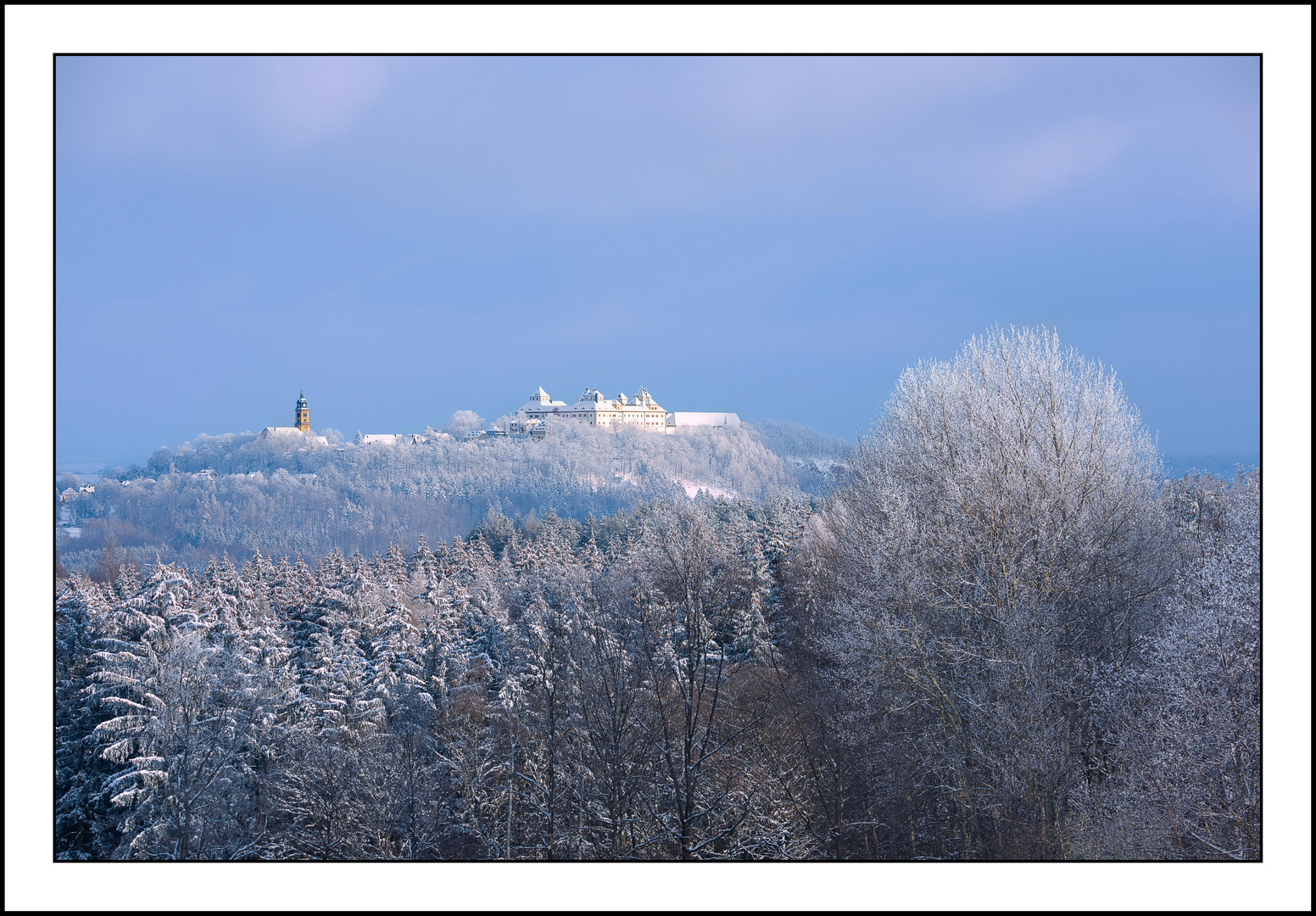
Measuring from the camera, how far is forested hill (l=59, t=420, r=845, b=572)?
43375 millimetres

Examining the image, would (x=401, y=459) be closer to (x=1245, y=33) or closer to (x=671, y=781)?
(x=671, y=781)

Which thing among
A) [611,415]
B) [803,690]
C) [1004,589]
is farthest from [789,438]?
[1004,589]

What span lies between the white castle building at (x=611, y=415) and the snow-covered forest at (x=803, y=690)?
Answer: 51619mm

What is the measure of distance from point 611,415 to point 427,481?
3029cm

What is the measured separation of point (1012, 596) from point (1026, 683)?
1586 millimetres

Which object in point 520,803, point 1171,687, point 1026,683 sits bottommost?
point 520,803

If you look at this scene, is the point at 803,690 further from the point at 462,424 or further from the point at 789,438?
the point at 462,424

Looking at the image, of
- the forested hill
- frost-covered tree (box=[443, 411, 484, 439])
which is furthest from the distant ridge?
frost-covered tree (box=[443, 411, 484, 439])

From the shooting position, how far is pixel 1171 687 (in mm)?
7680

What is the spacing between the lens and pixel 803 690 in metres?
17.0

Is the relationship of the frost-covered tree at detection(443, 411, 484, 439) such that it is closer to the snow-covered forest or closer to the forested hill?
the forested hill

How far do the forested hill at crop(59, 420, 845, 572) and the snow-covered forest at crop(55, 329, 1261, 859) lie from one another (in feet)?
76.0

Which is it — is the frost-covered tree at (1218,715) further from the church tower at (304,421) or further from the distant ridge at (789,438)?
the church tower at (304,421)
